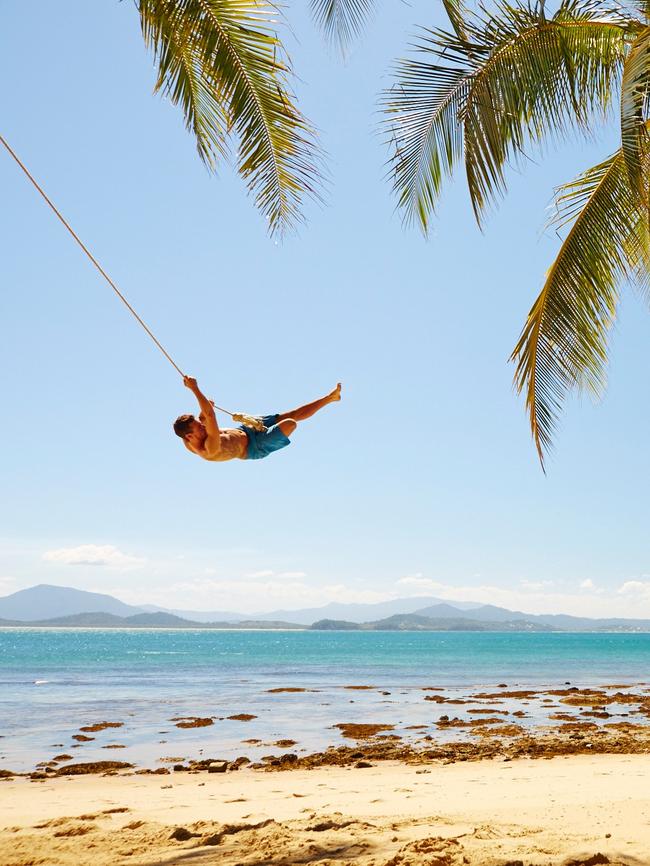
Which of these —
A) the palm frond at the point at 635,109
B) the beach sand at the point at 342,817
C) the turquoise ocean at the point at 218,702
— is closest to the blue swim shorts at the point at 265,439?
the beach sand at the point at 342,817

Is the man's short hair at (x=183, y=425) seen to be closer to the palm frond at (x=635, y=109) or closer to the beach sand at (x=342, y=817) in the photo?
the beach sand at (x=342, y=817)

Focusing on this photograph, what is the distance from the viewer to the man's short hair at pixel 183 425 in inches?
241

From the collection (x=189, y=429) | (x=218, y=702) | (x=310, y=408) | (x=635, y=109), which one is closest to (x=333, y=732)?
(x=218, y=702)

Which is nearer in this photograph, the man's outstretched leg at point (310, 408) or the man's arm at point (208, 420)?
the man's arm at point (208, 420)

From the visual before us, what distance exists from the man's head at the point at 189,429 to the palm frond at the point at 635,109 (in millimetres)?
3622

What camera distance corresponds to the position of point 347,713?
718 inches

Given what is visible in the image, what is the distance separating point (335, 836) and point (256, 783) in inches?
193

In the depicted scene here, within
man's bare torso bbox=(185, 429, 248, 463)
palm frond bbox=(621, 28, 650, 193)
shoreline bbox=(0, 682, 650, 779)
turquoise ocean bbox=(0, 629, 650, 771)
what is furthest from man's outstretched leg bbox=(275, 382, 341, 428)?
turquoise ocean bbox=(0, 629, 650, 771)

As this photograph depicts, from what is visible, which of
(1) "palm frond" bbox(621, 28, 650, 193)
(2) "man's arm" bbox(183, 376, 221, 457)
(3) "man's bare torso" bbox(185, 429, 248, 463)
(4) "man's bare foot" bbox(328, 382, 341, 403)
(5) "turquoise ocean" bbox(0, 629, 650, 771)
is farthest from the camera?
(5) "turquoise ocean" bbox(0, 629, 650, 771)

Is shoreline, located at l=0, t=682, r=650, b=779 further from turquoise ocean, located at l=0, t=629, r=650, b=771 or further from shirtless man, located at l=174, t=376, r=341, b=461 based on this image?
shirtless man, located at l=174, t=376, r=341, b=461

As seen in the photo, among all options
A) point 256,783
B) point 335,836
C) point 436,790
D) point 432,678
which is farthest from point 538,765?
point 432,678

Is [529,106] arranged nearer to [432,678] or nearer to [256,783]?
[256,783]

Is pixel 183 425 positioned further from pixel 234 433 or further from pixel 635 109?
pixel 635 109

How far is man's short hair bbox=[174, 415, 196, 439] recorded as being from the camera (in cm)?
612
